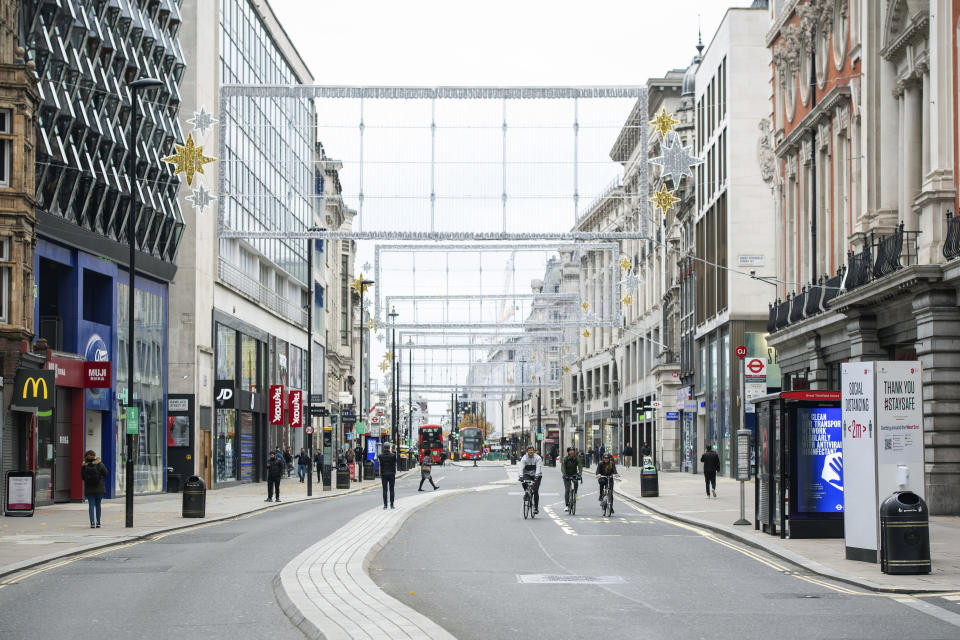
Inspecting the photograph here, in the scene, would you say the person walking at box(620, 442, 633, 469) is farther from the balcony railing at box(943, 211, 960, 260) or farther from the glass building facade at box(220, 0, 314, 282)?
the balcony railing at box(943, 211, 960, 260)

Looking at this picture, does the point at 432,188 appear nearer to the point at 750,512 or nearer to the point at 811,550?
the point at 750,512

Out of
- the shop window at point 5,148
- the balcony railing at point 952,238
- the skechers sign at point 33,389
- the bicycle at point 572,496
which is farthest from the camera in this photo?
the shop window at point 5,148

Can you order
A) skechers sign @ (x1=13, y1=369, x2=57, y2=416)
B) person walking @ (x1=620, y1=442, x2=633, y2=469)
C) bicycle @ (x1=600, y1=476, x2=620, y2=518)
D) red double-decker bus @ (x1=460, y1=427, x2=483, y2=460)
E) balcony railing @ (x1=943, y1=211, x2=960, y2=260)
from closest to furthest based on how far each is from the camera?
1. balcony railing @ (x1=943, y1=211, x2=960, y2=260)
2. bicycle @ (x1=600, y1=476, x2=620, y2=518)
3. skechers sign @ (x1=13, y1=369, x2=57, y2=416)
4. person walking @ (x1=620, y1=442, x2=633, y2=469)
5. red double-decker bus @ (x1=460, y1=427, x2=483, y2=460)

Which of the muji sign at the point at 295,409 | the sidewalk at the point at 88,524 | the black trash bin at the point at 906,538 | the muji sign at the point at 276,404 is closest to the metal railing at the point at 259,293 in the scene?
the muji sign at the point at 276,404

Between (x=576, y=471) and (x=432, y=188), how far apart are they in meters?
7.85

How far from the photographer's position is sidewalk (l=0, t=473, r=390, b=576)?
21.8 meters

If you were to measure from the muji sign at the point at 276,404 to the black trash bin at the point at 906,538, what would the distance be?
48.1 metres

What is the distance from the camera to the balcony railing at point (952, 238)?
1041 inches

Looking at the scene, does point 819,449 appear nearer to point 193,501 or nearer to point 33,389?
point 193,501

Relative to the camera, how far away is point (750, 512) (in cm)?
3077

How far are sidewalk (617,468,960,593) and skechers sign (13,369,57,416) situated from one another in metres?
15.9

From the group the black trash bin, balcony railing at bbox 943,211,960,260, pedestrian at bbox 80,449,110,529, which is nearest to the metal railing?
pedestrian at bbox 80,449,110,529

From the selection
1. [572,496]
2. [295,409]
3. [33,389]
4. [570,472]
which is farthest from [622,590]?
[295,409]

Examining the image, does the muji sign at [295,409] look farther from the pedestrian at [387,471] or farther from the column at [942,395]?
the column at [942,395]
